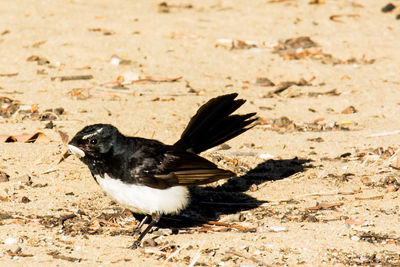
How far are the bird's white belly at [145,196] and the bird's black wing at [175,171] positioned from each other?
60 mm

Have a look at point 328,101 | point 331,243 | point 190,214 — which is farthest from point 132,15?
point 331,243

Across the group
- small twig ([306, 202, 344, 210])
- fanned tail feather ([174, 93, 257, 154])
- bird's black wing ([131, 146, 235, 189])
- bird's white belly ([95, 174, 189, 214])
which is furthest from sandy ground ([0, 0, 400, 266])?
fanned tail feather ([174, 93, 257, 154])

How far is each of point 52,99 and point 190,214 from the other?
10.5 feet

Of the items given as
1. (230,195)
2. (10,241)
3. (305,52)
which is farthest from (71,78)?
(10,241)

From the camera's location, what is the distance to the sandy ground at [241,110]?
17.5 feet

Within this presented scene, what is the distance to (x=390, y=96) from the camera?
9.04 m

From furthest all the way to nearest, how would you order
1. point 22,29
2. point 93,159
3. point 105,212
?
point 22,29, point 105,212, point 93,159

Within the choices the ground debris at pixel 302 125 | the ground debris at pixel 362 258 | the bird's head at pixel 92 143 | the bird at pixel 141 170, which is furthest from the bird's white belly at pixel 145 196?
the ground debris at pixel 302 125

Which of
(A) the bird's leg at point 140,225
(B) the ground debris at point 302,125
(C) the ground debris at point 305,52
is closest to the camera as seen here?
(A) the bird's leg at point 140,225

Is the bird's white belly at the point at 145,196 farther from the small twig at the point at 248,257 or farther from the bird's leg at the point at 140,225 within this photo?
the small twig at the point at 248,257

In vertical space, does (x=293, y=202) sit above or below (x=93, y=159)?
below

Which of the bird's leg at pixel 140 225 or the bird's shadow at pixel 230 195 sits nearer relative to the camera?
the bird's leg at pixel 140 225

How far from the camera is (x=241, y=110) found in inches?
332

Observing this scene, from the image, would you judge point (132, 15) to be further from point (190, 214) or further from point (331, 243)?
point (331, 243)
